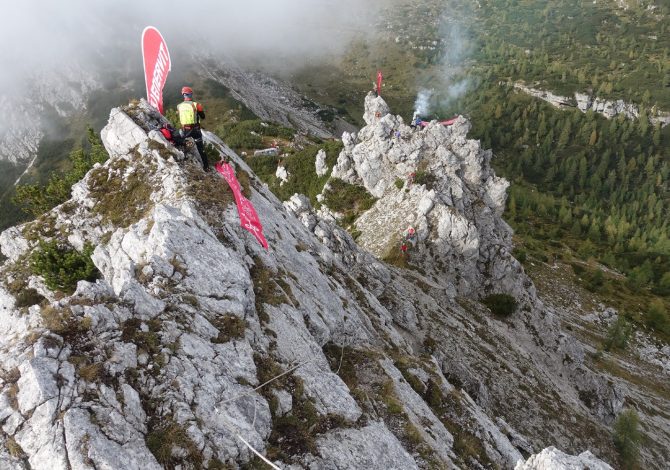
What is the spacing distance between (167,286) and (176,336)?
2886 mm

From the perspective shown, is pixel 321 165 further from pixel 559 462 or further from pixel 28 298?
pixel 559 462

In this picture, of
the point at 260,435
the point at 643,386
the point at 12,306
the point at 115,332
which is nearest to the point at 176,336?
the point at 115,332

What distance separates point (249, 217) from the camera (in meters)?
22.7

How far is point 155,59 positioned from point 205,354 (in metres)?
20.7

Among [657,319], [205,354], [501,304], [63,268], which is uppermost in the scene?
[205,354]

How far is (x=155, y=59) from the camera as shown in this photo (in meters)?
25.8

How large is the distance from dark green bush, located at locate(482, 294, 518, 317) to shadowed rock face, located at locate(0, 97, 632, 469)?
17746 millimetres

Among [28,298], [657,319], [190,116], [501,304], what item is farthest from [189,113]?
[657,319]

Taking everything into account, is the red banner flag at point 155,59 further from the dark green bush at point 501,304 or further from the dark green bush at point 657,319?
the dark green bush at point 657,319

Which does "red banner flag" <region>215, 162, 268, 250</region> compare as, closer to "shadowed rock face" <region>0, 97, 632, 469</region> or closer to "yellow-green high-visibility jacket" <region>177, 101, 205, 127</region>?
"shadowed rock face" <region>0, 97, 632, 469</region>

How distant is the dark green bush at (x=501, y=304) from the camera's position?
57.1 m

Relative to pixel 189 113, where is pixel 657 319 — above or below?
below

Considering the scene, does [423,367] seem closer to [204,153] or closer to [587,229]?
[204,153]

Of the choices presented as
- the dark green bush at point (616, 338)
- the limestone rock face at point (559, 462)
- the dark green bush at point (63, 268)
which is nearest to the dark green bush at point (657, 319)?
the dark green bush at point (616, 338)
